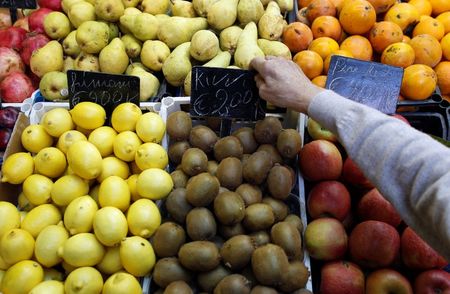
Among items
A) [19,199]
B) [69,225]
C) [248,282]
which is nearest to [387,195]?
[248,282]

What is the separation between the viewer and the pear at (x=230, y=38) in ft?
6.07

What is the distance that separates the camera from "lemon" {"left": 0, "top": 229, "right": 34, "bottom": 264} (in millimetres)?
1213

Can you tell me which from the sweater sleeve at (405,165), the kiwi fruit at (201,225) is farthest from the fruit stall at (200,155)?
the sweater sleeve at (405,165)

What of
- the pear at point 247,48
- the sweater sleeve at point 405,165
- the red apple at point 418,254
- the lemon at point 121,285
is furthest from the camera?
the pear at point 247,48

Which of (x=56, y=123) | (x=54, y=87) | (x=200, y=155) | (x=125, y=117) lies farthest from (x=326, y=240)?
(x=54, y=87)

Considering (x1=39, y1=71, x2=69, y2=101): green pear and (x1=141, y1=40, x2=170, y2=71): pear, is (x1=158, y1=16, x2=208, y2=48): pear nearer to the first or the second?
(x1=141, y1=40, x2=170, y2=71): pear

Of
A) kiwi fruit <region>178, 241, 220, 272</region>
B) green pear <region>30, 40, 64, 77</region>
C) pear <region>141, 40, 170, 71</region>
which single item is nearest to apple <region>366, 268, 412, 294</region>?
kiwi fruit <region>178, 241, 220, 272</region>

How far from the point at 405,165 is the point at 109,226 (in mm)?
814

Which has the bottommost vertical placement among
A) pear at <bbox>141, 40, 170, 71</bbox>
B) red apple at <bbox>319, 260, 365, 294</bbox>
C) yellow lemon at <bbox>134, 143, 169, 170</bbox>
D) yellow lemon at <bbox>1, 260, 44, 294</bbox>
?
yellow lemon at <bbox>1, 260, 44, 294</bbox>

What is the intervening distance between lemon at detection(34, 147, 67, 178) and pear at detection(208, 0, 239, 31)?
0.91 m

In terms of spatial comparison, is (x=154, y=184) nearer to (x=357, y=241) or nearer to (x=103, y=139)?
(x=103, y=139)

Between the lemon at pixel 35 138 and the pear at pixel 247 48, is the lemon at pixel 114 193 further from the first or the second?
the pear at pixel 247 48

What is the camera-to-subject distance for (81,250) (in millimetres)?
1188

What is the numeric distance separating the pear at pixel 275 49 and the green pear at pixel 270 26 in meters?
0.06
